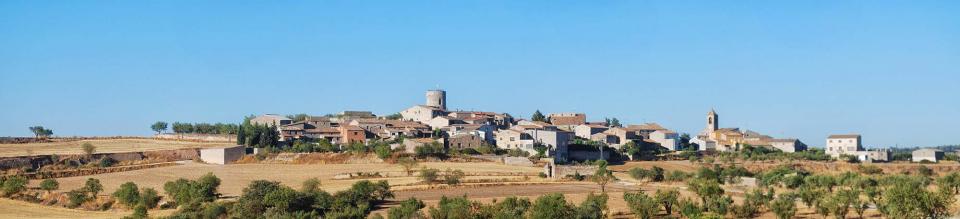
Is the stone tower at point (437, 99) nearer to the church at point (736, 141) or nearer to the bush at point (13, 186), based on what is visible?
the church at point (736, 141)

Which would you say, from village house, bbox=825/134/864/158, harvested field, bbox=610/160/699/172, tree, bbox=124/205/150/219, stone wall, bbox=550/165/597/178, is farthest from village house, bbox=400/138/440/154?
village house, bbox=825/134/864/158

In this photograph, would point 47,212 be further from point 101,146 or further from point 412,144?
point 101,146

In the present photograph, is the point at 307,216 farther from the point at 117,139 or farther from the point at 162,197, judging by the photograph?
the point at 117,139

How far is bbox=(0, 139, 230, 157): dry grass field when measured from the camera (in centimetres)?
8017

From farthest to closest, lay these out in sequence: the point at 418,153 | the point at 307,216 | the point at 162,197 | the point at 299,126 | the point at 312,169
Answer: the point at 299,126, the point at 418,153, the point at 312,169, the point at 162,197, the point at 307,216

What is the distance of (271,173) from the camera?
219ft

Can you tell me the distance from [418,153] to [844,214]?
36141 millimetres

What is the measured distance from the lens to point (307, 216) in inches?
1567

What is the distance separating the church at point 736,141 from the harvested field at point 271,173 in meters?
32.4

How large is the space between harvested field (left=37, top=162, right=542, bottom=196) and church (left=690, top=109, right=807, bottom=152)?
106 feet

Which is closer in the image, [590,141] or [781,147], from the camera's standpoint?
[590,141]

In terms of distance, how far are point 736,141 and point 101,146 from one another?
5719 cm

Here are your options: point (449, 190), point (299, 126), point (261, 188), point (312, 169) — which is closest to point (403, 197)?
point (449, 190)

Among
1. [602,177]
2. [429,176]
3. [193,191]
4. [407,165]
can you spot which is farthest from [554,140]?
[193,191]
